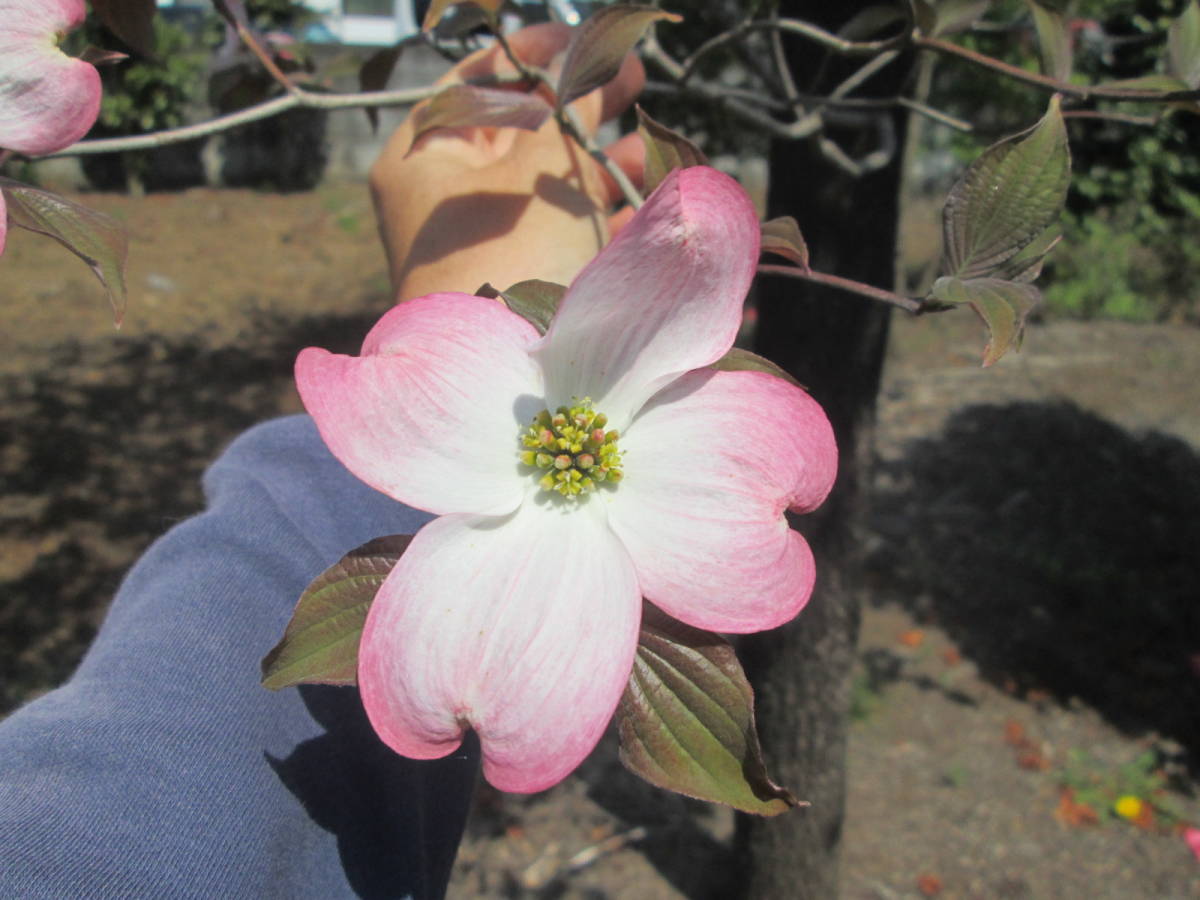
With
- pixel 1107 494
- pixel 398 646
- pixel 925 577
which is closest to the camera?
pixel 398 646

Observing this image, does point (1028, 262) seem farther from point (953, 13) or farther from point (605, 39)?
point (953, 13)

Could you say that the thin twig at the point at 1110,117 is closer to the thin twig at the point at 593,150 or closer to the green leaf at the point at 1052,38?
the green leaf at the point at 1052,38

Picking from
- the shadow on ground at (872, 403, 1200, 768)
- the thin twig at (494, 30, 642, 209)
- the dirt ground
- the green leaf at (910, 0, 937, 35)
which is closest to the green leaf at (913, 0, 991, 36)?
the green leaf at (910, 0, 937, 35)

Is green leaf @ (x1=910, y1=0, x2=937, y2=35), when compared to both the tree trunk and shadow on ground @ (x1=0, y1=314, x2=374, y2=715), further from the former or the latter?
shadow on ground @ (x1=0, y1=314, x2=374, y2=715)

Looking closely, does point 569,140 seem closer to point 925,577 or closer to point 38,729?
point 38,729

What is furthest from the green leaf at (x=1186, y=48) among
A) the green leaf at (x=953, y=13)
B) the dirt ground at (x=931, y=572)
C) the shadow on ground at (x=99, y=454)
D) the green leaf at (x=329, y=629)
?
the shadow on ground at (x=99, y=454)

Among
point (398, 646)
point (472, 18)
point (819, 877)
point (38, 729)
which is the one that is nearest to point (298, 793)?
point (38, 729)
